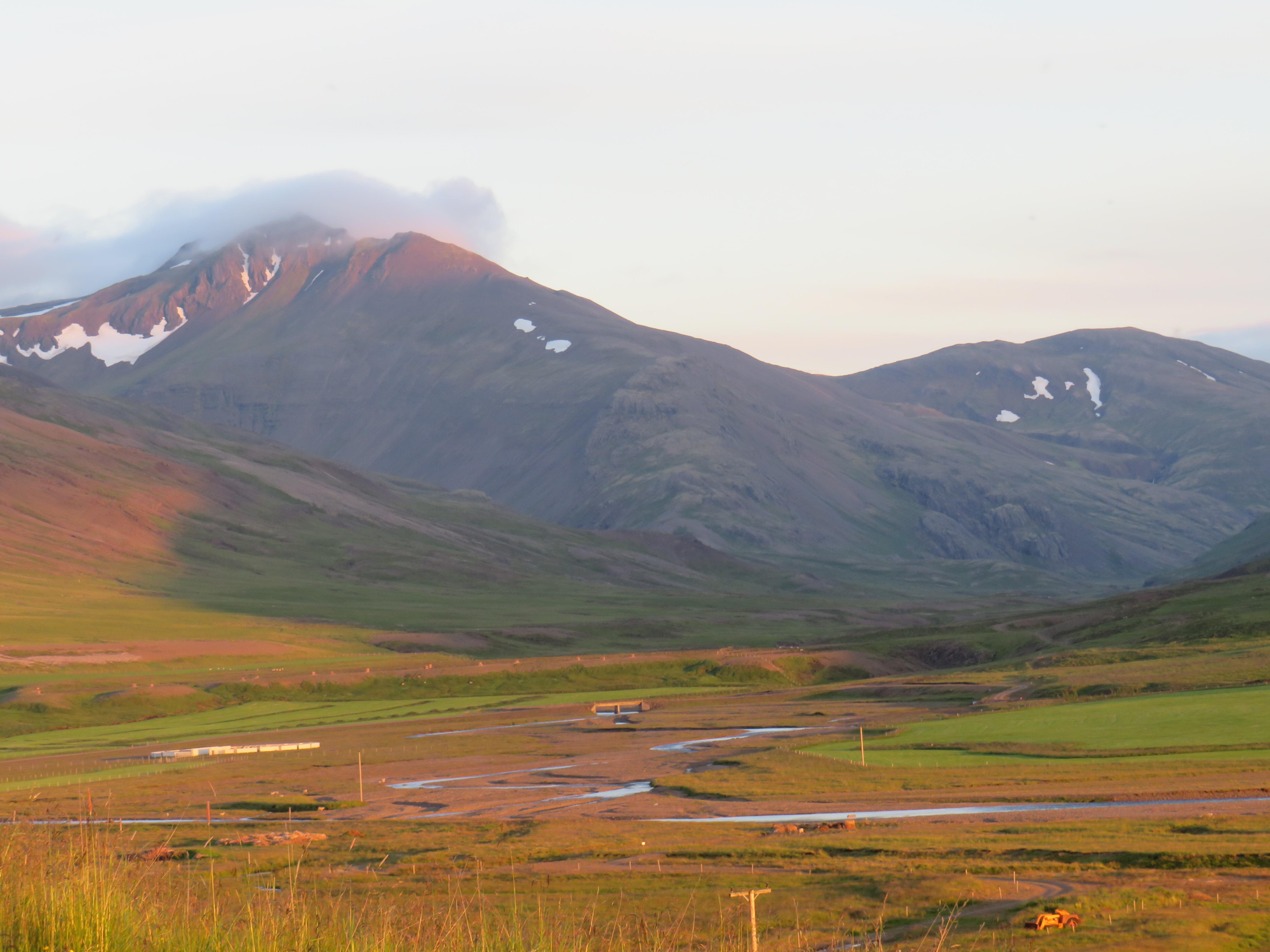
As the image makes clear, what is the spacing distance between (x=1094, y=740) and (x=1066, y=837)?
24.5m

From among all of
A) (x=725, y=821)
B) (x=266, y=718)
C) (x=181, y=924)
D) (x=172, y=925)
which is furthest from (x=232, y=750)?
(x=172, y=925)

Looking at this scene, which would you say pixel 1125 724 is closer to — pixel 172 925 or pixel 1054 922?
pixel 1054 922

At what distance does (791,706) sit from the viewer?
9412cm

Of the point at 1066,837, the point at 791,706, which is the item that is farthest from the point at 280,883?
the point at 791,706

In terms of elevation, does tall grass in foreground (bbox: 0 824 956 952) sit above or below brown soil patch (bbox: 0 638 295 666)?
above

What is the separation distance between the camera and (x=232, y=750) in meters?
80.6

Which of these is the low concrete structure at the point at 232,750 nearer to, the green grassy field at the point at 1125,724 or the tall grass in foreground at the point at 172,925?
the green grassy field at the point at 1125,724

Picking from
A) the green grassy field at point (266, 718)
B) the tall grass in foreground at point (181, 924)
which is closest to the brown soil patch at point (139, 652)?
the green grassy field at point (266, 718)

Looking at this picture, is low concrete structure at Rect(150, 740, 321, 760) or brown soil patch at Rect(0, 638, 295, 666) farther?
brown soil patch at Rect(0, 638, 295, 666)

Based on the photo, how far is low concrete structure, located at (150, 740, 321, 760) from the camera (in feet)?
259

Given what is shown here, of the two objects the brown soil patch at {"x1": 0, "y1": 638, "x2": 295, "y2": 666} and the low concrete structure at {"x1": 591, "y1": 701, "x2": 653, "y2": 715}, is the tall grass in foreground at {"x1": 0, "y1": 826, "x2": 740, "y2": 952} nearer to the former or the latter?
the low concrete structure at {"x1": 591, "y1": 701, "x2": 653, "y2": 715}

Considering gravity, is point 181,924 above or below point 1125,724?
above

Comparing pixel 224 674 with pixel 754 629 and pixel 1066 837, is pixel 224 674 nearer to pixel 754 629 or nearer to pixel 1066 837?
pixel 754 629

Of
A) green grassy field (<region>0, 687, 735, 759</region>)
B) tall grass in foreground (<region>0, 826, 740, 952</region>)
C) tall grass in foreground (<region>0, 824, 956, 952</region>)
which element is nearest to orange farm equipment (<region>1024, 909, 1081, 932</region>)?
tall grass in foreground (<region>0, 824, 956, 952</region>)
